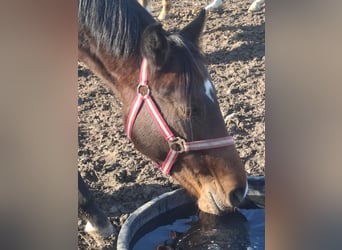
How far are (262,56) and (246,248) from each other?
902 mm

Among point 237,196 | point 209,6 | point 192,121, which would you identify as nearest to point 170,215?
point 237,196

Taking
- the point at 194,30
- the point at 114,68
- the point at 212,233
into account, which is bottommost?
the point at 212,233

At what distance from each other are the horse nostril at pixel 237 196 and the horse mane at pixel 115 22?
31.2 inches

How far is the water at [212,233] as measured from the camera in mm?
2533

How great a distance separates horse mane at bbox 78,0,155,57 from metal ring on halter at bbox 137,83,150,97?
0.52ft

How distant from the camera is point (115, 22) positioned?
2535 millimetres

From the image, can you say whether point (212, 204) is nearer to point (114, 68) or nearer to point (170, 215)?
point (170, 215)

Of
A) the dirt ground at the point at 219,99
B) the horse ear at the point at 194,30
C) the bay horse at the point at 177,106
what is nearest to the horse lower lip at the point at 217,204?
the bay horse at the point at 177,106

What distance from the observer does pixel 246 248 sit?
8.29 feet

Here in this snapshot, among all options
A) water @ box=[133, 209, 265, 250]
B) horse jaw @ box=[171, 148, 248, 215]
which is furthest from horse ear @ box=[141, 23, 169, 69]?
water @ box=[133, 209, 265, 250]

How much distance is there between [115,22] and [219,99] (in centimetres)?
61

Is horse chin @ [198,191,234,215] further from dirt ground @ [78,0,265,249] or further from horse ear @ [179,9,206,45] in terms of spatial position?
horse ear @ [179,9,206,45]
